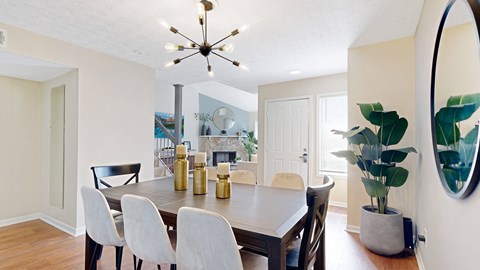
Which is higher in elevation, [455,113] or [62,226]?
[455,113]

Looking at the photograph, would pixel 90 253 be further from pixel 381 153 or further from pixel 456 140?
pixel 381 153

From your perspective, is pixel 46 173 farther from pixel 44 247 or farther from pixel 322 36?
pixel 322 36

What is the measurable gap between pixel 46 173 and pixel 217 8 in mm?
3561

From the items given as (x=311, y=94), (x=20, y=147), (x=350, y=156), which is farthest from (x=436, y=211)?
(x=20, y=147)

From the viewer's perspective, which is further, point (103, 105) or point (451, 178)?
point (103, 105)

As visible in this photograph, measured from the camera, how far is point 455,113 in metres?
1.23

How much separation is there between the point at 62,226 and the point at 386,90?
4.55 m

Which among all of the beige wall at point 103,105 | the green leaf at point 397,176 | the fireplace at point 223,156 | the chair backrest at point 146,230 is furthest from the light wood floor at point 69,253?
the fireplace at point 223,156

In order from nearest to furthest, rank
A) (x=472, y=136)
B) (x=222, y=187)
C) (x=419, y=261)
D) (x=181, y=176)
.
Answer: (x=472, y=136) → (x=222, y=187) → (x=181, y=176) → (x=419, y=261)

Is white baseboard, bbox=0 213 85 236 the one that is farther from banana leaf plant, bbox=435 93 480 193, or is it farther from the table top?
banana leaf plant, bbox=435 93 480 193

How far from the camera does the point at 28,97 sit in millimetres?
3617

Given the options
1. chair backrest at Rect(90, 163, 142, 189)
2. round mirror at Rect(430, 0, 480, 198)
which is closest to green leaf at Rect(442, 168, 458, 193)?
round mirror at Rect(430, 0, 480, 198)

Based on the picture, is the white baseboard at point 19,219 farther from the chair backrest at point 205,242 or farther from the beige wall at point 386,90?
the beige wall at point 386,90

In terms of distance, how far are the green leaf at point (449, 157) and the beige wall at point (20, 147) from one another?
16.0 ft
